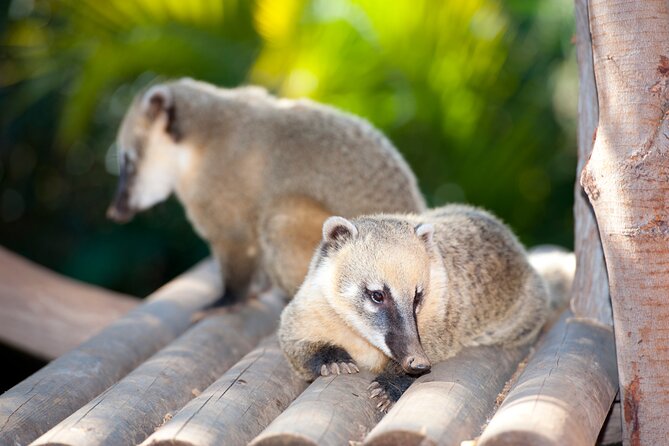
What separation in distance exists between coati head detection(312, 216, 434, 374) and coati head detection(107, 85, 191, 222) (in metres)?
2.07

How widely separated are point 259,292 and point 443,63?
2559 millimetres

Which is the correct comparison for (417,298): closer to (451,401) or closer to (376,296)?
(376,296)

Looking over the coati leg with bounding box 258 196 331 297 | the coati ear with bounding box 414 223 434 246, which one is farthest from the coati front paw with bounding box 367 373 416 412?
the coati leg with bounding box 258 196 331 297

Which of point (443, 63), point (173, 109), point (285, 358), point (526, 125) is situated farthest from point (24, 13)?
point (285, 358)

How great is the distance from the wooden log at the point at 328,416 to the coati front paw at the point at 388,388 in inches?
1.3

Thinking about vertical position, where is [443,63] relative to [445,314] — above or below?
above

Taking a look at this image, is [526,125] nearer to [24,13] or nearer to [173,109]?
[173,109]

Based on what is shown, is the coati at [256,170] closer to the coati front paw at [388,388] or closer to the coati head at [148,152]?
the coati head at [148,152]

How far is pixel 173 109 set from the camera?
5805 mm

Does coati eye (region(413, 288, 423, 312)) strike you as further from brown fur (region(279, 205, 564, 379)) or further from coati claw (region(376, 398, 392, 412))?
coati claw (region(376, 398, 392, 412))

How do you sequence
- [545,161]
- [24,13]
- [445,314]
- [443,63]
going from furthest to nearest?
[24,13], [545,161], [443,63], [445,314]

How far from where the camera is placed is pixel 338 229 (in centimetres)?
409

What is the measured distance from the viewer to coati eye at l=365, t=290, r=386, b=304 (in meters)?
3.87

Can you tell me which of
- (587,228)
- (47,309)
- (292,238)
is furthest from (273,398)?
(47,309)
